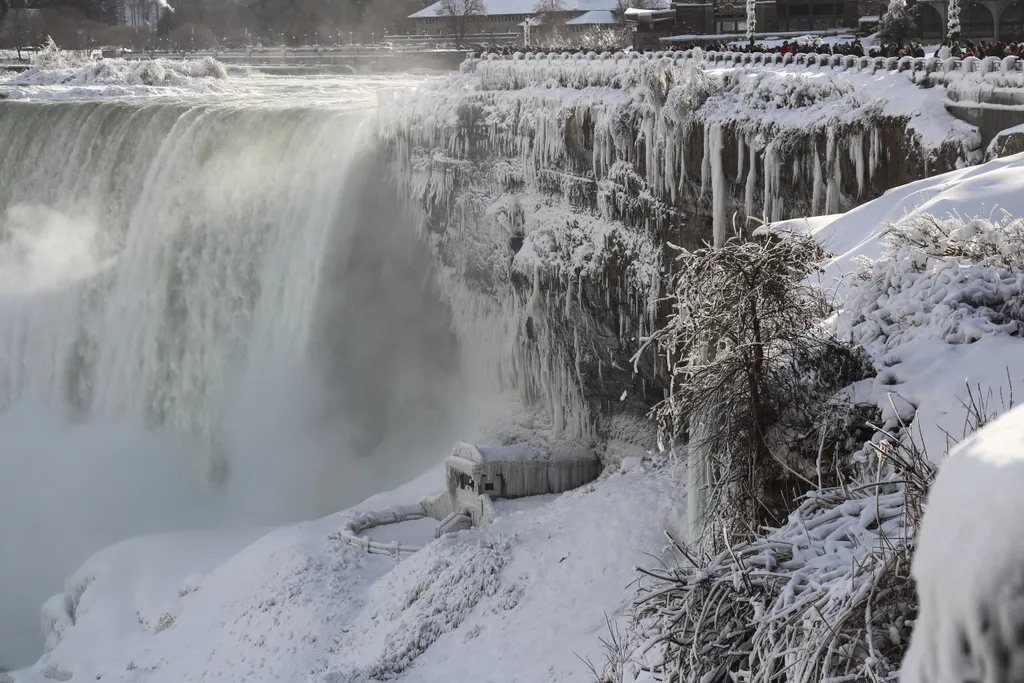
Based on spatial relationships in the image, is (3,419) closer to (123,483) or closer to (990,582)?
(123,483)

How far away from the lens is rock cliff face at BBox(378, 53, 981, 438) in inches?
636

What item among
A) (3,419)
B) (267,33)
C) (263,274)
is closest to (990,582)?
(263,274)

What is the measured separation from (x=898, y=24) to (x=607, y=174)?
417 inches

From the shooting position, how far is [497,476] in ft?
72.2

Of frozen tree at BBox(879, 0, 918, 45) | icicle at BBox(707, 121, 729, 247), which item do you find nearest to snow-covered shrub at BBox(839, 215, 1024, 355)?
icicle at BBox(707, 121, 729, 247)

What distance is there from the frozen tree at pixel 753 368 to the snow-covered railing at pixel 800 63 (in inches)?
269

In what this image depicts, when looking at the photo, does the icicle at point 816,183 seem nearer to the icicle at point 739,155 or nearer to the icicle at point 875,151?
the icicle at point 875,151

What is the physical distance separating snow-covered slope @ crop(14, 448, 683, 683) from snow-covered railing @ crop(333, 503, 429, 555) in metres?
0.21

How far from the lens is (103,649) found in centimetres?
2014

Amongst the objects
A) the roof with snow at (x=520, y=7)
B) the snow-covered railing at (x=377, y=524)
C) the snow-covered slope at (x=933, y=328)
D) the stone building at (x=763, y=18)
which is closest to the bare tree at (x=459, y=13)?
the roof with snow at (x=520, y=7)

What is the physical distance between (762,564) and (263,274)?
22780 millimetres

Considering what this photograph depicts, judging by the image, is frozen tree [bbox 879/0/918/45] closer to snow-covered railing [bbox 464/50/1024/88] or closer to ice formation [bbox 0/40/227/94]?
snow-covered railing [bbox 464/50/1024/88]

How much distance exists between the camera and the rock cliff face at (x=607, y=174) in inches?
636

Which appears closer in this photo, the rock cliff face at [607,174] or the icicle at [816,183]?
the rock cliff face at [607,174]
